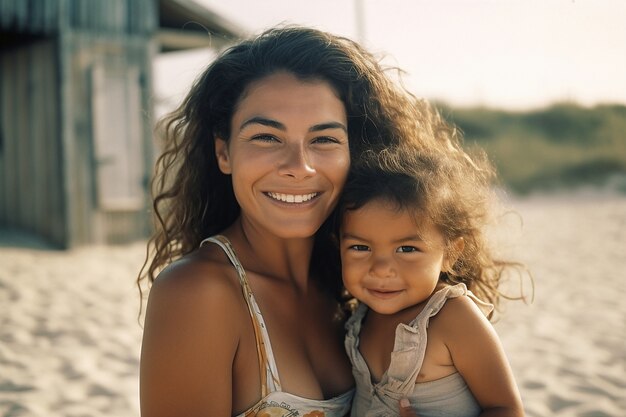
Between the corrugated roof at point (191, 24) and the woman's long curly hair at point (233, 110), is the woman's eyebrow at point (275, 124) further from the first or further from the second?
the corrugated roof at point (191, 24)

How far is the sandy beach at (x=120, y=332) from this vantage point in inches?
150

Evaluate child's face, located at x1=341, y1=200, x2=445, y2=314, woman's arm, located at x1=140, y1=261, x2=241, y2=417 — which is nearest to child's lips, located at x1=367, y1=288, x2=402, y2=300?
child's face, located at x1=341, y1=200, x2=445, y2=314

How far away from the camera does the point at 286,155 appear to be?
2.26 meters

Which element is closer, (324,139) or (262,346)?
(262,346)

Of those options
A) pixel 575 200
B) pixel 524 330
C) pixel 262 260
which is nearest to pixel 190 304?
pixel 262 260

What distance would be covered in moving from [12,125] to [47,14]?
1.72 m

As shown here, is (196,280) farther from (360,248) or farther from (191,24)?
(191,24)

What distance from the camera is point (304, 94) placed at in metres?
2.34

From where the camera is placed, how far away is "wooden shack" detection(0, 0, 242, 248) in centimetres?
868

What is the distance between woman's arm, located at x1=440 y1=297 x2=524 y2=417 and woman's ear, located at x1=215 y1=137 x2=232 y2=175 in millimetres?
950

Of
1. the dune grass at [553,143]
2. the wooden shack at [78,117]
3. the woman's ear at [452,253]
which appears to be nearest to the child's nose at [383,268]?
the woman's ear at [452,253]

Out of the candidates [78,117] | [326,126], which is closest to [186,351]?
[326,126]

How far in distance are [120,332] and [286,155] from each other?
3379mm

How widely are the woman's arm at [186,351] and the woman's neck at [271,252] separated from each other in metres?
0.38
